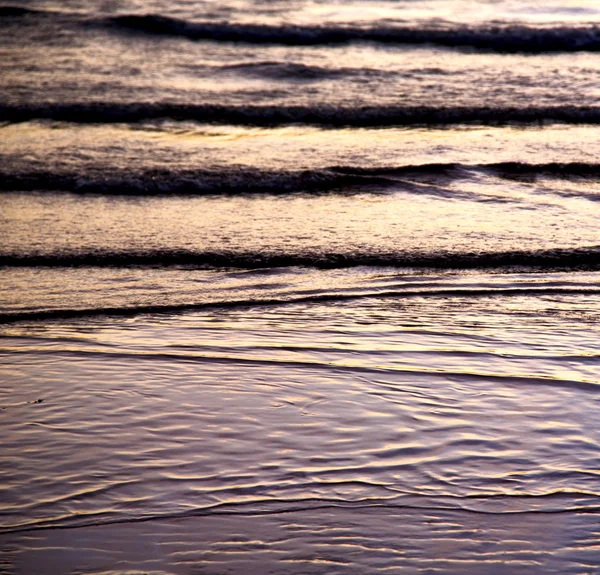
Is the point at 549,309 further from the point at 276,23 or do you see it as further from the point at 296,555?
the point at 276,23

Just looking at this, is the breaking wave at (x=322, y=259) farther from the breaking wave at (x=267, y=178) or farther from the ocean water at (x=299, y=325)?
the breaking wave at (x=267, y=178)

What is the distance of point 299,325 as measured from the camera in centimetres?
372

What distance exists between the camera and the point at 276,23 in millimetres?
11594

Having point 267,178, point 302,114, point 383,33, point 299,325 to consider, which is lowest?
point 299,325

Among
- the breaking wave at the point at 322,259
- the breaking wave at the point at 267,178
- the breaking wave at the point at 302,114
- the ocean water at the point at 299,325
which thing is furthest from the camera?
the breaking wave at the point at 302,114

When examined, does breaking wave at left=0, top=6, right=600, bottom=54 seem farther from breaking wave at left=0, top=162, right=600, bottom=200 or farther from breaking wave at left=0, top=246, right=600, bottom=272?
breaking wave at left=0, top=246, right=600, bottom=272

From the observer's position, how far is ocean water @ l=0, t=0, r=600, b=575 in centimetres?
229

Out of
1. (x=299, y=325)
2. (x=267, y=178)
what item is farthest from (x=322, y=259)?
(x=267, y=178)

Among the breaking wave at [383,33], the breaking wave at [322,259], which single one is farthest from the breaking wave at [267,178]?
the breaking wave at [383,33]

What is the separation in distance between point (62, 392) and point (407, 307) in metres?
1.49

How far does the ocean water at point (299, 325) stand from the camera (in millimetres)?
2287

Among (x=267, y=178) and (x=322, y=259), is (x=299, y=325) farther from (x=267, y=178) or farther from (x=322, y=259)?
(x=267, y=178)

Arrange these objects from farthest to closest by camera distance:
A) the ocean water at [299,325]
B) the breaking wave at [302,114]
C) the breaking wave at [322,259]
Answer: the breaking wave at [302,114] < the breaking wave at [322,259] < the ocean water at [299,325]

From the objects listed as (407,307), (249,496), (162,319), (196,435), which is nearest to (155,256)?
(162,319)
